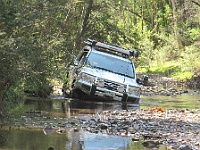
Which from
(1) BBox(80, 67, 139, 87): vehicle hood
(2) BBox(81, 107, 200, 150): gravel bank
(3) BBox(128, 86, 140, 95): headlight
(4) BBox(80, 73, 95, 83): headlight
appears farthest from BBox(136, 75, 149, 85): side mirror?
(2) BBox(81, 107, 200, 150): gravel bank

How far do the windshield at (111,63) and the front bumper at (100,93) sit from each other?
1.02m

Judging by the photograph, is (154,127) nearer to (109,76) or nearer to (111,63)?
(109,76)

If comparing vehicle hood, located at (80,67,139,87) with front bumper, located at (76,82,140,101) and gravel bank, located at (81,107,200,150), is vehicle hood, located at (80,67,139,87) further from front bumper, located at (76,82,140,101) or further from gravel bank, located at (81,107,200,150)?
gravel bank, located at (81,107,200,150)

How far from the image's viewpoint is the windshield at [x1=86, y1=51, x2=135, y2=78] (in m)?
16.5

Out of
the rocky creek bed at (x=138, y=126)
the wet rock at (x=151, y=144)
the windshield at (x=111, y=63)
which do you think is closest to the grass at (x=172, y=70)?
the windshield at (x=111, y=63)

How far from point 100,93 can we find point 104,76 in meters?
0.59

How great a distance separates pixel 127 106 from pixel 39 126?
618 centimetres

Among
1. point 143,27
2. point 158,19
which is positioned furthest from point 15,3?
point 158,19

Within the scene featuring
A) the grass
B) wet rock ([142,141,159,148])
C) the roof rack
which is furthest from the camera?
the grass

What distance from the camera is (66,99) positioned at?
55.6 ft

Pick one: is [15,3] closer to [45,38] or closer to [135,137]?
[45,38]

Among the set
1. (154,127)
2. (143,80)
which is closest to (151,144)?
(154,127)

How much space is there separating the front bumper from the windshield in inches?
40.1

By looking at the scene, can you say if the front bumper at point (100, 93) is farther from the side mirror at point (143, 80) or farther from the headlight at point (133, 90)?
the side mirror at point (143, 80)
